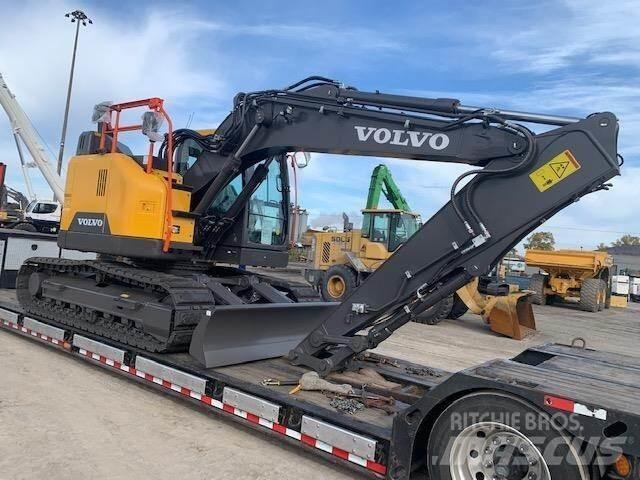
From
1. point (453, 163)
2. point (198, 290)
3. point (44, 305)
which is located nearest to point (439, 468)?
point (453, 163)

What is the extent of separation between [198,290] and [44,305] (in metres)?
3.22

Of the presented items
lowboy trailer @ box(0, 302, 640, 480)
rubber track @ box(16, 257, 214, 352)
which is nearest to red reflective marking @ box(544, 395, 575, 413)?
lowboy trailer @ box(0, 302, 640, 480)

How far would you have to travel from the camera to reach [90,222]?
6.89 meters

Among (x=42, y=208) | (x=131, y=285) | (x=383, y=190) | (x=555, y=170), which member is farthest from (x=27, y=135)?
(x=555, y=170)

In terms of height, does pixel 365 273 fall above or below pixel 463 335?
above

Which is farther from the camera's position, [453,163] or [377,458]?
[453,163]

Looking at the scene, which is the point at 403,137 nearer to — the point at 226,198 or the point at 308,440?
the point at 308,440

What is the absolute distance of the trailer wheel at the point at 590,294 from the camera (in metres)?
20.9

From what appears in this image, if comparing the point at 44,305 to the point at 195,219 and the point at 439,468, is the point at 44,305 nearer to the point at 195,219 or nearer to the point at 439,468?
the point at 195,219

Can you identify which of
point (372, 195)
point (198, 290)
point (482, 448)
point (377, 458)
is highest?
point (372, 195)

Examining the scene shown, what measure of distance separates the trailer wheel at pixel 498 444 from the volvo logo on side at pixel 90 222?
4936 mm

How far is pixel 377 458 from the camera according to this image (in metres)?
3.82

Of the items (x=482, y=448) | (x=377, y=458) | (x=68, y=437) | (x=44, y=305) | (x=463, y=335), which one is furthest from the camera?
(x=463, y=335)

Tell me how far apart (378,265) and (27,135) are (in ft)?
59.0
